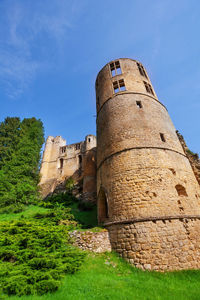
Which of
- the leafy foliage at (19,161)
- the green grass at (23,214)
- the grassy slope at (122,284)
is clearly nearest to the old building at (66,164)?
the leafy foliage at (19,161)

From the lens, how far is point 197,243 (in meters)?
5.96

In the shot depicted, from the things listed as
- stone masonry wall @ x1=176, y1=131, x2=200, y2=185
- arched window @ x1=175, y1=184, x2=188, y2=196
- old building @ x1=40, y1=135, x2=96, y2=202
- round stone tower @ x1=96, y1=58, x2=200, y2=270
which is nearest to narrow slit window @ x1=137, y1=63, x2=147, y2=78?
round stone tower @ x1=96, y1=58, x2=200, y2=270

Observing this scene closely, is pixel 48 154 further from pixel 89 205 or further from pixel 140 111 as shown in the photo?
pixel 140 111

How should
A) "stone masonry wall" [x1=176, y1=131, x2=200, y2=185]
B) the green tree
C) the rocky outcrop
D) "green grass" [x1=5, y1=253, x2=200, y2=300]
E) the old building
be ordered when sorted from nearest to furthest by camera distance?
"green grass" [x1=5, y1=253, x2=200, y2=300], the rocky outcrop, "stone masonry wall" [x1=176, y1=131, x2=200, y2=185], the green tree, the old building

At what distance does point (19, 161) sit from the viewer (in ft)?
54.4

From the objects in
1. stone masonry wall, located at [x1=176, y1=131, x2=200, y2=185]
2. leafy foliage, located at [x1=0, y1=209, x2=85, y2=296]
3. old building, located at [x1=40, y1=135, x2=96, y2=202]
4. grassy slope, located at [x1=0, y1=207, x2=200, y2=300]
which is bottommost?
grassy slope, located at [x1=0, y1=207, x2=200, y2=300]

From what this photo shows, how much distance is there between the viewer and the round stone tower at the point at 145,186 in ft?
A: 18.8

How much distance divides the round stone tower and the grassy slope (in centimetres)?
40

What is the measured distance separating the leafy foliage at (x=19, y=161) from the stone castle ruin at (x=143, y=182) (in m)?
9.62

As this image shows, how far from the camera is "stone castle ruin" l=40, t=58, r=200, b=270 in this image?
575 cm

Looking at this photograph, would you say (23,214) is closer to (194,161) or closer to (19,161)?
(19,161)

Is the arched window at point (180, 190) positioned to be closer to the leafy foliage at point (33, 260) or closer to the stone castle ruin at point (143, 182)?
the stone castle ruin at point (143, 182)

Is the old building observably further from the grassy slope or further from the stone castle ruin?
the grassy slope

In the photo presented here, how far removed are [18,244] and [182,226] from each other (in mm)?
6906
